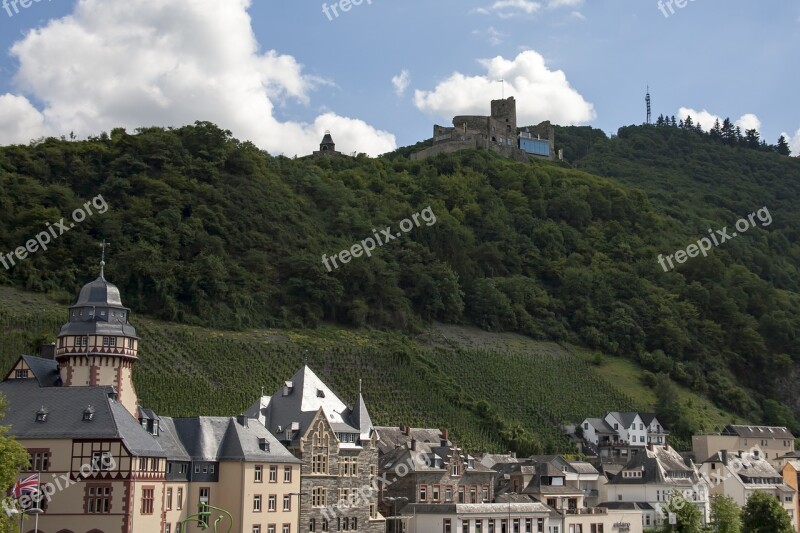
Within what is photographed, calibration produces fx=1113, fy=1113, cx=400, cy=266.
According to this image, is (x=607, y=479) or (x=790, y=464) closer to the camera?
(x=607, y=479)

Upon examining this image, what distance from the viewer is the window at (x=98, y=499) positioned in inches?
2094

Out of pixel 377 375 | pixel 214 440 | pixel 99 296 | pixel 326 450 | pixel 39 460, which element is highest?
pixel 99 296

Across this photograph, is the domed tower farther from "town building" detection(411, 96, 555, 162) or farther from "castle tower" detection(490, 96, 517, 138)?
"castle tower" detection(490, 96, 517, 138)

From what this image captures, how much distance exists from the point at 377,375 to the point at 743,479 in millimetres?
31895

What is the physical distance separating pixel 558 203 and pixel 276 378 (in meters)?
69.6

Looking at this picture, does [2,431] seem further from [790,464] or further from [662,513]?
[790,464]

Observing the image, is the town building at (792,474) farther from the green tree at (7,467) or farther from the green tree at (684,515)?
the green tree at (7,467)

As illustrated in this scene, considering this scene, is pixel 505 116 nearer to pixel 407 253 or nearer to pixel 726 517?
pixel 407 253

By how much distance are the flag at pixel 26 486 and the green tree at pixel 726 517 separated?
47.5 m

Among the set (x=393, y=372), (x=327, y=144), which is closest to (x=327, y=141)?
(x=327, y=144)

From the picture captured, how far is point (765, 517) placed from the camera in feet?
259

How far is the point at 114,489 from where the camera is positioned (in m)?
53.4

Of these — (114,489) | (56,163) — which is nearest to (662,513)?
(114,489)

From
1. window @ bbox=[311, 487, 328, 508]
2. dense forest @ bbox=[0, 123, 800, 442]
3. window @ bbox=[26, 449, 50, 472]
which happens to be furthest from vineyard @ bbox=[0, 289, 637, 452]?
window @ bbox=[26, 449, 50, 472]
